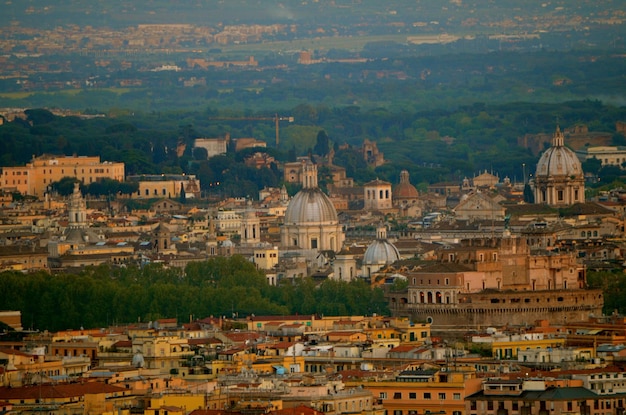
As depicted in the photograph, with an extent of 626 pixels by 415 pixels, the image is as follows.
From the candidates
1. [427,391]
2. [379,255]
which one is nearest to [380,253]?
[379,255]

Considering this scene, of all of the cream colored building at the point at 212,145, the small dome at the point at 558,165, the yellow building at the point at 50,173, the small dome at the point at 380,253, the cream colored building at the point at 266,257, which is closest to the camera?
the small dome at the point at 380,253

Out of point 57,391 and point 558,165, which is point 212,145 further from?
point 57,391

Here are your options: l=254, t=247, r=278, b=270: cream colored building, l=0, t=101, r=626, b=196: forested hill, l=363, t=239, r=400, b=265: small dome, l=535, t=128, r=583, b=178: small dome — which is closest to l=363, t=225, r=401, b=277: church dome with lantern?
l=363, t=239, r=400, b=265: small dome

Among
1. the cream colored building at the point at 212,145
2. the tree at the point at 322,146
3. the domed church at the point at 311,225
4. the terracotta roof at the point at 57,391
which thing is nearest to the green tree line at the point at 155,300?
the domed church at the point at 311,225

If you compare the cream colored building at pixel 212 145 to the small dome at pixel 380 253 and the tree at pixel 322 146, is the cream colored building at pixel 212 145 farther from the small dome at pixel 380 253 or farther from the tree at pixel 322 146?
the small dome at pixel 380 253

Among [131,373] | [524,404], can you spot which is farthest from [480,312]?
[524,404]

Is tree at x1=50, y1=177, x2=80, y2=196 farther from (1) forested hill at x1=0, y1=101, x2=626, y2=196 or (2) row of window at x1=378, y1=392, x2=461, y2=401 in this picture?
(2) row of window at x1=378, y1=392, x2=461, y2=401

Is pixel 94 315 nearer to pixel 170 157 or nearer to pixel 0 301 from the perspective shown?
pixel 0 301

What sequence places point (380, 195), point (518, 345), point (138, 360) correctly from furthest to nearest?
point (380, 195) → point (518, 345) → point (138, 360)
